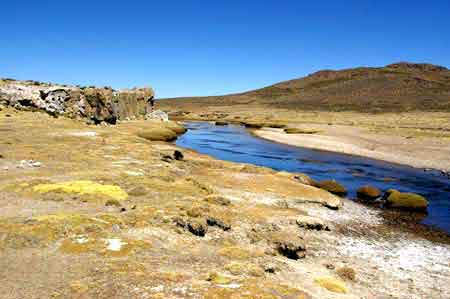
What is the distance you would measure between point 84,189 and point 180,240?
917 centimetres

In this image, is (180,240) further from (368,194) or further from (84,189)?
(368,194)

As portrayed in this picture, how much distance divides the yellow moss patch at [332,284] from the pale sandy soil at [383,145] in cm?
4037

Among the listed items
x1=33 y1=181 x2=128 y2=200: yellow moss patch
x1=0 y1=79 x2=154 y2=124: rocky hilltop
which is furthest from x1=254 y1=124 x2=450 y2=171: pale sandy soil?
x1=33 y1=181 x2=128 y2=200: yellow moss patch

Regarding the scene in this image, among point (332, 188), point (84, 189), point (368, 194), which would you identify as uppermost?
point (84, 189)

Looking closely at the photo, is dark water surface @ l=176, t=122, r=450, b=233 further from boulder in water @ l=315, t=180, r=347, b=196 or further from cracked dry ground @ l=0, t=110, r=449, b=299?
cracked dry ground @ l=0, t=110, r=449, b=299

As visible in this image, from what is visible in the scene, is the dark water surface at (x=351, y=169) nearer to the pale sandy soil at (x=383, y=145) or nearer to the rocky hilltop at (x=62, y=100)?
the pale sandy soil at (x=383, y=145)

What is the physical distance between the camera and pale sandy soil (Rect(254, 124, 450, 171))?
5716cm

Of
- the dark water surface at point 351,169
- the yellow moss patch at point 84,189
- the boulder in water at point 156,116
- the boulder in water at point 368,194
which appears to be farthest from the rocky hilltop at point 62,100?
the boulder in water at point 368,194

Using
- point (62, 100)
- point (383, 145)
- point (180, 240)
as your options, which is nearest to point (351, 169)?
point (383, 145)

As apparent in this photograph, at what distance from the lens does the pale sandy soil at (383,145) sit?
57156mm

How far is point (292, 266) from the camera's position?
61.0 ft

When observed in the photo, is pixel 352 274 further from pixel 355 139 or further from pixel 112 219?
pixel 355 139

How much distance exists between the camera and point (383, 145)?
71250 millimetres

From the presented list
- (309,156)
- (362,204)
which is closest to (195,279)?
(362,204)
